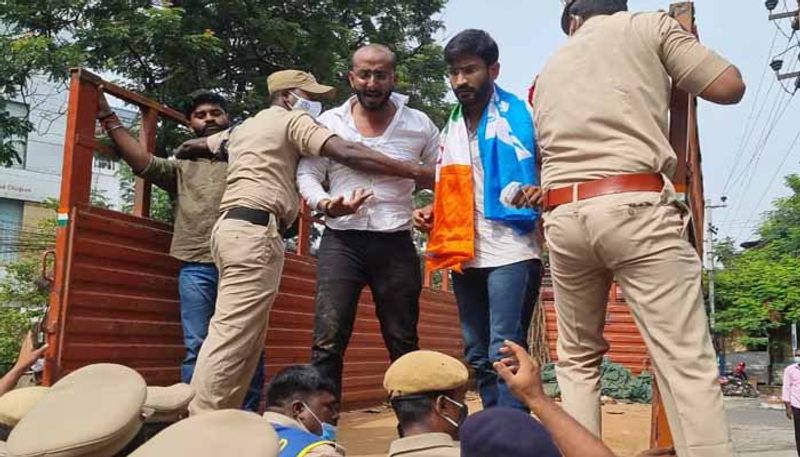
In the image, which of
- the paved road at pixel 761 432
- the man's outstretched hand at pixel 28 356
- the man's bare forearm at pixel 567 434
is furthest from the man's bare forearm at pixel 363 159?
the paved road at pixel 761 432

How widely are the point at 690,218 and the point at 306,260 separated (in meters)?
4.82

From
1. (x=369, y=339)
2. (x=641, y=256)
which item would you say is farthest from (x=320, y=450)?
(x=369, y=339)

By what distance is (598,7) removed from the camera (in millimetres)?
2920

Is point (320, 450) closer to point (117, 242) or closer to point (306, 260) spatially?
point (117, 242)

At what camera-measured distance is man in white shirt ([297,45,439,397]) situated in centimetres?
373

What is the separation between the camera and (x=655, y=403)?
3.22 metres

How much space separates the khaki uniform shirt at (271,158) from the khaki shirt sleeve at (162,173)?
2.31 ft

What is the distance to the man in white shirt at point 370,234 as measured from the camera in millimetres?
3727

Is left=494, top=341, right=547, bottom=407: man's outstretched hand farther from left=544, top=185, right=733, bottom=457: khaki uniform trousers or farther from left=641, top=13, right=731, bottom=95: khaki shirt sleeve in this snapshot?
left=641, top=13, right=731, bottom=95: khaki shirt sleeve

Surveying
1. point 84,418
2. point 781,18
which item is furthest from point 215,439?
point 781,18

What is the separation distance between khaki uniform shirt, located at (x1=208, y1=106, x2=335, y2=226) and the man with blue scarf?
65 centimetres

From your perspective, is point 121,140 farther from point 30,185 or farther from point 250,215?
point 30,185

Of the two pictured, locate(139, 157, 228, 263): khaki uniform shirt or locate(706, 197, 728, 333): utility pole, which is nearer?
locate(139, 157, 228, 263): khaki uniform shirt

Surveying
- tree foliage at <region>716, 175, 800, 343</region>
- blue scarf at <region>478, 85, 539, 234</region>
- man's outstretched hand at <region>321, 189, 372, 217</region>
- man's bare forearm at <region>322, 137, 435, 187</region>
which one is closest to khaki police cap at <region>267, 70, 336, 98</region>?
man's bare forearm at <region>322, 137, 435, 187</region>
